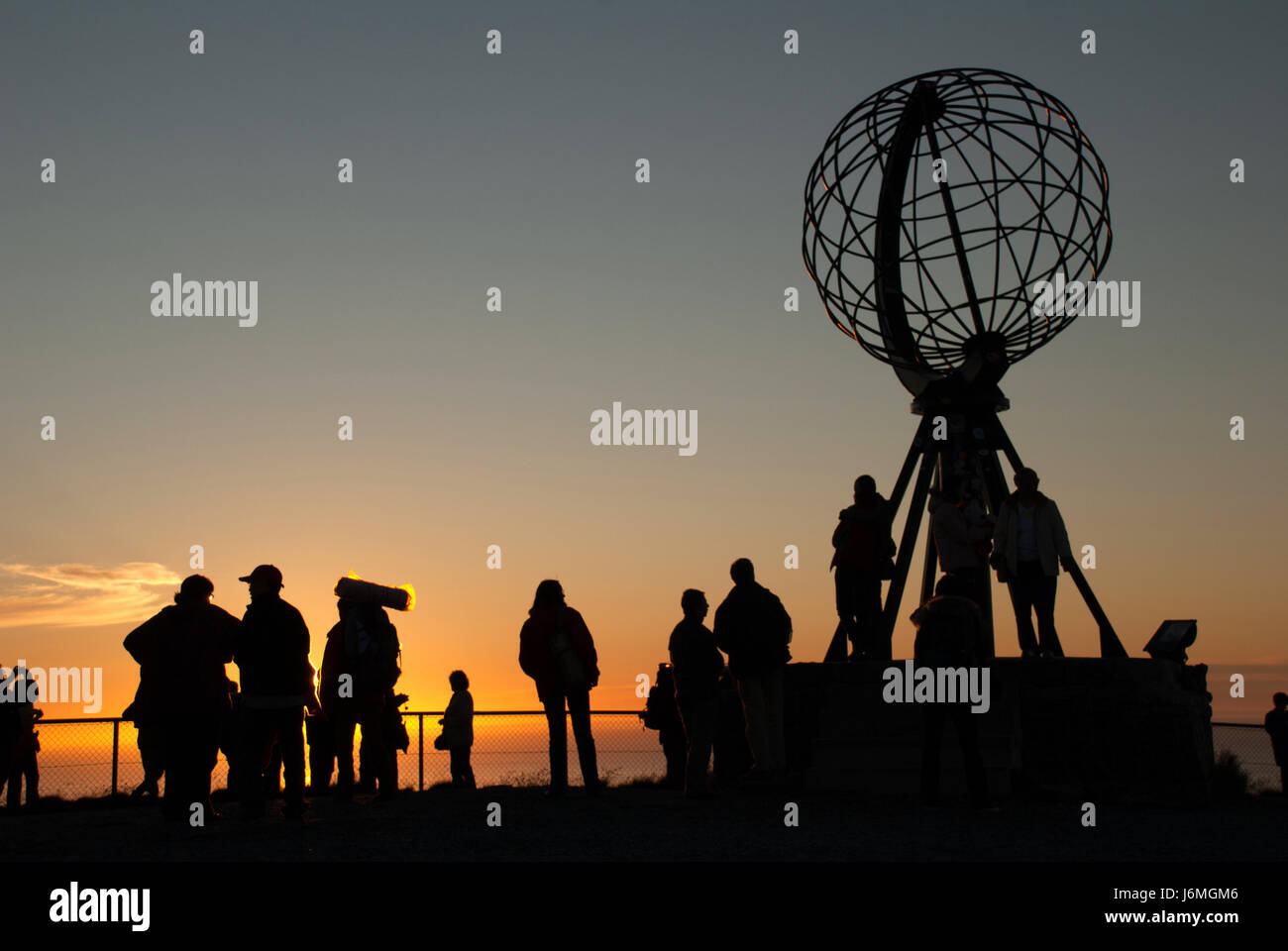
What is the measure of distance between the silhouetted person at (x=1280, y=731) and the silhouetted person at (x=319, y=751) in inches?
434

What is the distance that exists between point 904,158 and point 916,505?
414 cm

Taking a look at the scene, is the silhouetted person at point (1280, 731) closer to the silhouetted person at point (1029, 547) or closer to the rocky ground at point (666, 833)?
the rocky ground at point (666, 833)

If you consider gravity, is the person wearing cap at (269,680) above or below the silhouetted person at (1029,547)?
below

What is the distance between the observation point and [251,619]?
9602 millimetres

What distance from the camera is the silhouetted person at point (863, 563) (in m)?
12.9

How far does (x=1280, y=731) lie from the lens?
54.1 feet

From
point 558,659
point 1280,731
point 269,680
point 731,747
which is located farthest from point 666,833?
point 1280,731

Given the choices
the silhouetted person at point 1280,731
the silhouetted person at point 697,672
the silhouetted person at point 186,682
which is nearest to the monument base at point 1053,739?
the silhouetted person at point 697,672

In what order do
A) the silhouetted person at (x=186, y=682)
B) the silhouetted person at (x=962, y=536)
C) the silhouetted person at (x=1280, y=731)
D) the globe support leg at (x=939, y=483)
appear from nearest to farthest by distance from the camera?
the silhouetted person at (x=186, y=682)
the silhouetted person at (x=962, y=536)
the globe support leg at (x=939, y=483)
the silhouetted person at (x=1280, y=731)

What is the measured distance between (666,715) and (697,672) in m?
2.92

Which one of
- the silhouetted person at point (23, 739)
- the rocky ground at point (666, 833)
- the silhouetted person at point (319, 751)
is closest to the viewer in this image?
the rocky ground at point (666, 833)

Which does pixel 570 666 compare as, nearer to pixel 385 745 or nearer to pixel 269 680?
pixel 385 745
